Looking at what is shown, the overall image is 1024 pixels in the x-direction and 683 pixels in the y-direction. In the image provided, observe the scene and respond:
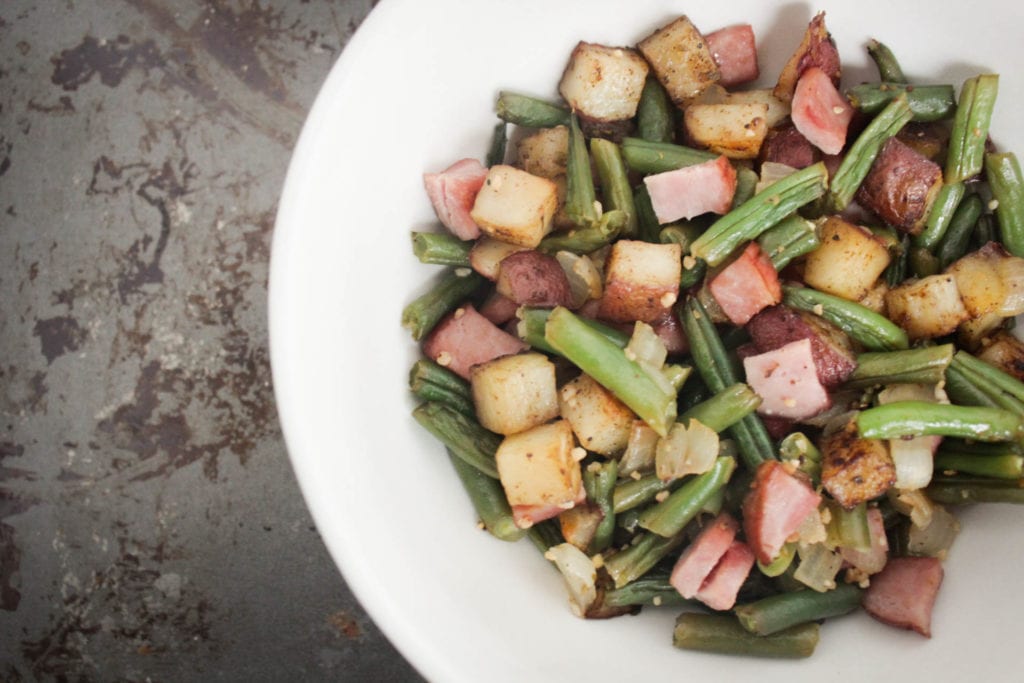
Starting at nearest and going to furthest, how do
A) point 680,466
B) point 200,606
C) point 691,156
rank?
point 680,466 < point 691,156 < point 200,606

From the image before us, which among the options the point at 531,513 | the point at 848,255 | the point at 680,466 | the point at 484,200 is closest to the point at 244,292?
the point at 484,200

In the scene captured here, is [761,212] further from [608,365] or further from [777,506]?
[777,506]

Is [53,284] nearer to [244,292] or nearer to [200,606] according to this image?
[244,292]

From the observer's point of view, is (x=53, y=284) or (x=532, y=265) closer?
(x=532, y=265)

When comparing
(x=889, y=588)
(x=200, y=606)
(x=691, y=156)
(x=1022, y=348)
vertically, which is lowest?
(x=200, y=606)

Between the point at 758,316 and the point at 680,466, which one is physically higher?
the point at 758,316

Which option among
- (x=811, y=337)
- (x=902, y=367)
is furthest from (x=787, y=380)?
(x=902, y=367)

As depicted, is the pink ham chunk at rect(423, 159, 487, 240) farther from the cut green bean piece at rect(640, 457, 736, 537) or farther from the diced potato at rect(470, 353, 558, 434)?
the cut green bean piece at rect(640, 457, 736, 537)

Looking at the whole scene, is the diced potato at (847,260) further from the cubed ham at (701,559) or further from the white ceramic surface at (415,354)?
the cubed ham at (701,559)
